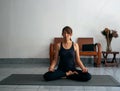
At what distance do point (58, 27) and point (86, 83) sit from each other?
12.0 feet

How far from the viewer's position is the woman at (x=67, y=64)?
14.2 ft

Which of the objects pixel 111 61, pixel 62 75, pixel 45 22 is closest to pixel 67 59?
pixel 62 75

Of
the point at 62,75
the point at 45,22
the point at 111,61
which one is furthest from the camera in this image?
the point at 45,22

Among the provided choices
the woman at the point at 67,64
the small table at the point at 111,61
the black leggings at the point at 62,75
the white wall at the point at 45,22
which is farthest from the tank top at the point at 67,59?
the white wall at the point at 45,22

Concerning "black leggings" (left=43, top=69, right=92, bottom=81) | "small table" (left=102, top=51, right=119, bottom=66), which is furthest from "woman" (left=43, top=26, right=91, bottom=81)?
"small table" (left=102, top=51, right=119, bottom=66)

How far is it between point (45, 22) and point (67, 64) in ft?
10.8

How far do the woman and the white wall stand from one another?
296cm

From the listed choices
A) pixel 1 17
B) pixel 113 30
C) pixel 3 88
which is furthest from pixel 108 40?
pixel 3 88

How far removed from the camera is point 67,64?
4516mm

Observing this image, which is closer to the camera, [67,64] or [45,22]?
[67,64]

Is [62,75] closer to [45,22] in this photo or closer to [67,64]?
[67,64]

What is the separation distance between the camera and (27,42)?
763cm

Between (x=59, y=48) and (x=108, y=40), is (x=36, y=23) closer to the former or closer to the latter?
(x=108, y=40)

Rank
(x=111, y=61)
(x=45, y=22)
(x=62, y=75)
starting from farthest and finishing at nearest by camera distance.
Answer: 1. (x=45, y=22)
2. (x=111, y=61)
3. (x=62, y=75)
